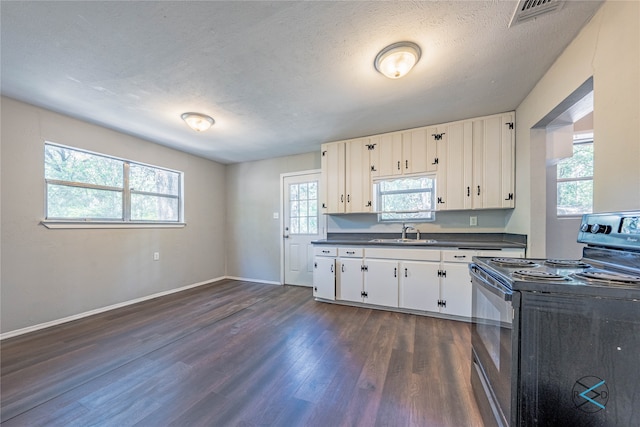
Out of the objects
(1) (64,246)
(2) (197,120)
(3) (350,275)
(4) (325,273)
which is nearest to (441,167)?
(3) (350,275)

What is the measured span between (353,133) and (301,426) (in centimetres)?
319

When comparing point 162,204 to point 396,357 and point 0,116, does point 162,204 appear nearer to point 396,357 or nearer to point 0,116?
point 0,116

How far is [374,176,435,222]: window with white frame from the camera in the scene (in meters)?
3.29

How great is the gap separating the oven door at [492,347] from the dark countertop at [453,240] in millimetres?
1314

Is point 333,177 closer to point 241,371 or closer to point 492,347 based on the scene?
point 241,371

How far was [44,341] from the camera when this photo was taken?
7.39 ft

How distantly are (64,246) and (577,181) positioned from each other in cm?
636

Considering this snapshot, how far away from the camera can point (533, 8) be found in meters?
1.39

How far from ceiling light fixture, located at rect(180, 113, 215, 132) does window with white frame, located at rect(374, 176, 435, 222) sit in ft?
7.77

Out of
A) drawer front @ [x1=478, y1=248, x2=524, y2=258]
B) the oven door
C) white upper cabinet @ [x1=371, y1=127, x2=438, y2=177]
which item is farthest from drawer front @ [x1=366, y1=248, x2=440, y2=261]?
the oven door

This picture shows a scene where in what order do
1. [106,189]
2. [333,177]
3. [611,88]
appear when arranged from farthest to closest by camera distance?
[333,177] < [106,189] < [611,88]

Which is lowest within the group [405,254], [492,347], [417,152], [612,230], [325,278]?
[325,278]

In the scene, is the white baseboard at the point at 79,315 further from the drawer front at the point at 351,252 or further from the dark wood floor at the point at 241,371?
the drawer front at the point at 351,252

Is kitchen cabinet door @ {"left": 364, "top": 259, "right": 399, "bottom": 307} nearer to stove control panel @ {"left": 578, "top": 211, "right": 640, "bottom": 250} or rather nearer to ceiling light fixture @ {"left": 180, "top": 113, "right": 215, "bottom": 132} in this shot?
stove control panel @ {"left": 578, "top": 211, "right": 640, "bottom": 250}
